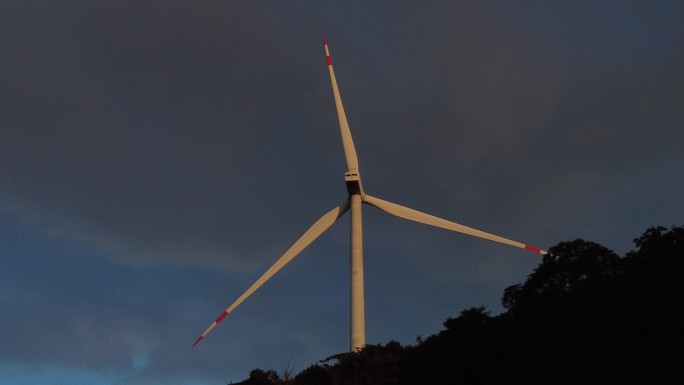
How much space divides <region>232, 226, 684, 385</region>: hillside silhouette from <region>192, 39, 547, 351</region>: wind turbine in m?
7.28

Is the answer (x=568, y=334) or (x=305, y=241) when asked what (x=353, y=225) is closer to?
(x=305, y=241)

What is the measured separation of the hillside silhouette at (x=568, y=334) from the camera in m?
49.0

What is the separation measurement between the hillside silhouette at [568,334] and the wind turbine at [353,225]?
7275 mm

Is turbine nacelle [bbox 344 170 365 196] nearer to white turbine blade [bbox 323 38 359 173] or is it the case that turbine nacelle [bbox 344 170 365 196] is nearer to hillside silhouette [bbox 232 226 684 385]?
white turbine blade [bbox 323 38 359 173]

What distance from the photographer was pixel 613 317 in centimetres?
5266

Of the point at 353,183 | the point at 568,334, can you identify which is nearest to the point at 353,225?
the point at 353,183

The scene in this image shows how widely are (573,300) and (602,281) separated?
4.93 metres

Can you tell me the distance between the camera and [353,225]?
9238 centimetres

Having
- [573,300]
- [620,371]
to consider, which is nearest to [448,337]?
[573,300]

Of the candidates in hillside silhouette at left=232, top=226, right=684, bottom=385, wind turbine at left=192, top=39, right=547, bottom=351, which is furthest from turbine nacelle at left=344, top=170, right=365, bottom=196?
hillside silhouette at left=232, top=226, right=684, bottom=385

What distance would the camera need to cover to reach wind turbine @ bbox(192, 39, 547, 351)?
8900cm

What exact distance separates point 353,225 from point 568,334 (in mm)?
42540

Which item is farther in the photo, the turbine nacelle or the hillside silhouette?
the turbine nacelle

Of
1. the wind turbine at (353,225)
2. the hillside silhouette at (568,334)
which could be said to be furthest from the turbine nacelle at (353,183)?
the hillside silhouette at (568,334)
